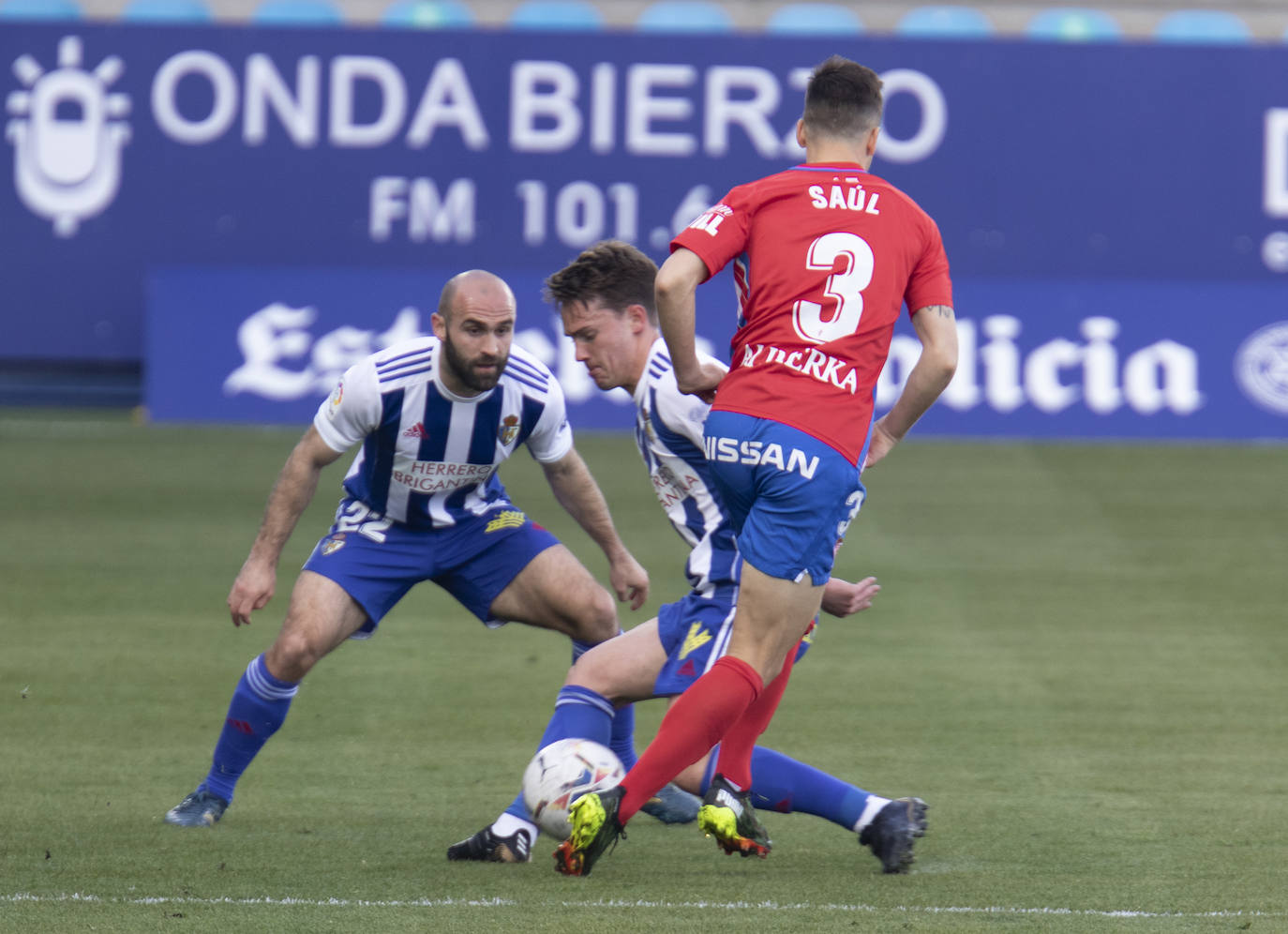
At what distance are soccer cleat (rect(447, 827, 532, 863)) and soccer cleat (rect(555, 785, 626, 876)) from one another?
517 millimetres

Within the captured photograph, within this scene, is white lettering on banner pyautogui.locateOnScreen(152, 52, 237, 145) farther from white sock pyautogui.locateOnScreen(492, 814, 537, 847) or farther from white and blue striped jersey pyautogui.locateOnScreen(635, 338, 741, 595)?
white sock pyautogui.locateOnScreen(492, 814, 537, 847)

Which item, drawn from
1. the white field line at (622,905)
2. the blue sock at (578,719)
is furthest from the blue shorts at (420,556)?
the white field line at (622,905)

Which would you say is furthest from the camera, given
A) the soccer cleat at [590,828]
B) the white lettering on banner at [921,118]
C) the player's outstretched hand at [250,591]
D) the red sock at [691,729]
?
the white lettering on banner at [921,118]

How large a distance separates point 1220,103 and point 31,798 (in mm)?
12958

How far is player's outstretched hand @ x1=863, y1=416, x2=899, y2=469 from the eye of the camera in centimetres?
446

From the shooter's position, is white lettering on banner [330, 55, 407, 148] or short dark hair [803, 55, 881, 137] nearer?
short dark hair [803, 55, 881, 137]

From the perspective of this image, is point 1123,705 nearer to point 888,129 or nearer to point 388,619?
point 388,619

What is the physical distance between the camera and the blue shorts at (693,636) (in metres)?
4.61

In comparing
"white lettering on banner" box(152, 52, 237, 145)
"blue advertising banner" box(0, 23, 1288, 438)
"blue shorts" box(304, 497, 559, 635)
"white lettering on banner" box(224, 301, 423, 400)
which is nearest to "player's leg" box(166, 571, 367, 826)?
"blue shorts" box(304, 497, 559, 635)

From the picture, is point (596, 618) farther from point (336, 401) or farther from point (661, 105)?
point (661, 105)

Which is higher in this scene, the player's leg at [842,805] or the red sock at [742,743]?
the red sock at [742,743]

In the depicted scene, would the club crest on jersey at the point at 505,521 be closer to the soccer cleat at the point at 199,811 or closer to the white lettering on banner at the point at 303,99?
the soccer cleat at the point at 199,811

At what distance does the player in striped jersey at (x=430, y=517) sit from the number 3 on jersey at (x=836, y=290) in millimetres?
1022

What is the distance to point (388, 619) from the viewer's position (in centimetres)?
832
